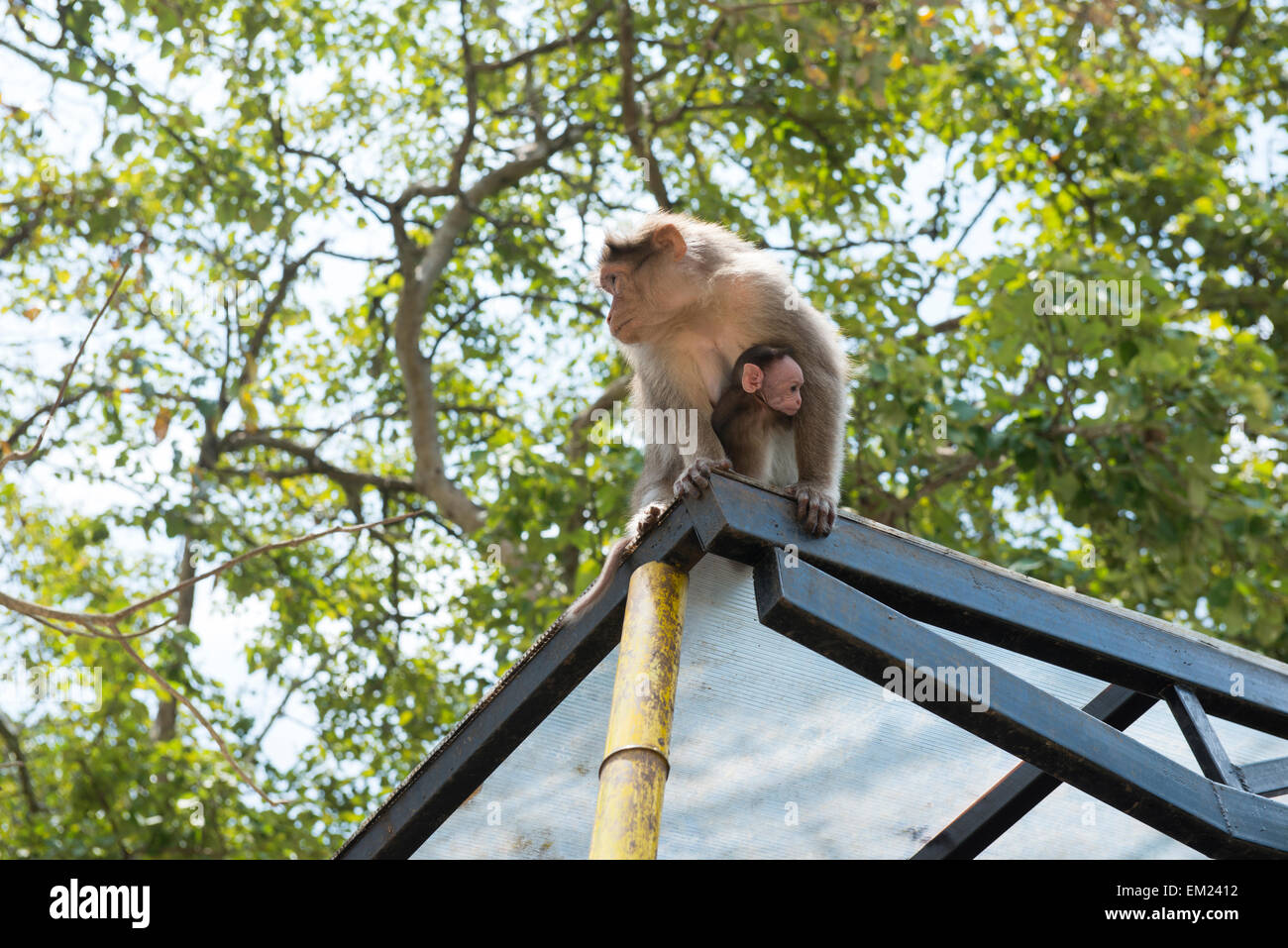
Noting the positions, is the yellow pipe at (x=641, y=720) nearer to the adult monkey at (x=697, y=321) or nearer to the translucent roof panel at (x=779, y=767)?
the translucent roof panel at (x=779, y=767)

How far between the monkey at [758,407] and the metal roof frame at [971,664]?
5.25 ft

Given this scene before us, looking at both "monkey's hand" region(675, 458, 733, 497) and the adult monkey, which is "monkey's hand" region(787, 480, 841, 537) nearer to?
"monkey's hand" region(675, 458, 733, 497)

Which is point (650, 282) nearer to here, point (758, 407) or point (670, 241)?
point (670, 241)

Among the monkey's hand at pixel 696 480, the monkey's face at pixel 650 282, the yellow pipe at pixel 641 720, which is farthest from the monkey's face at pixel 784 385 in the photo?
the yellow pipe at pixel 641 720

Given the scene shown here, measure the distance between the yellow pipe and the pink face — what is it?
1.78 m

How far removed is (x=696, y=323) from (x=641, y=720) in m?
2.72

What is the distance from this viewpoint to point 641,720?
91.3 inches

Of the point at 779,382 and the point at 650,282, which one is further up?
the point at 650,282

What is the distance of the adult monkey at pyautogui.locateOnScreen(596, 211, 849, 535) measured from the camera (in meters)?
4.66

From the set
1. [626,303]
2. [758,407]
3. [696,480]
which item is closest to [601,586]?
[696,480]

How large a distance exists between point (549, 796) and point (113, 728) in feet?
26.4

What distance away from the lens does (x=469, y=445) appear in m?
10.5

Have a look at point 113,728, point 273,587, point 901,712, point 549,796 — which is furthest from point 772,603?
point 113,728

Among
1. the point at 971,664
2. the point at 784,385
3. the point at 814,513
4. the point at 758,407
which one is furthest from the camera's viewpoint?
the point at 758,407
